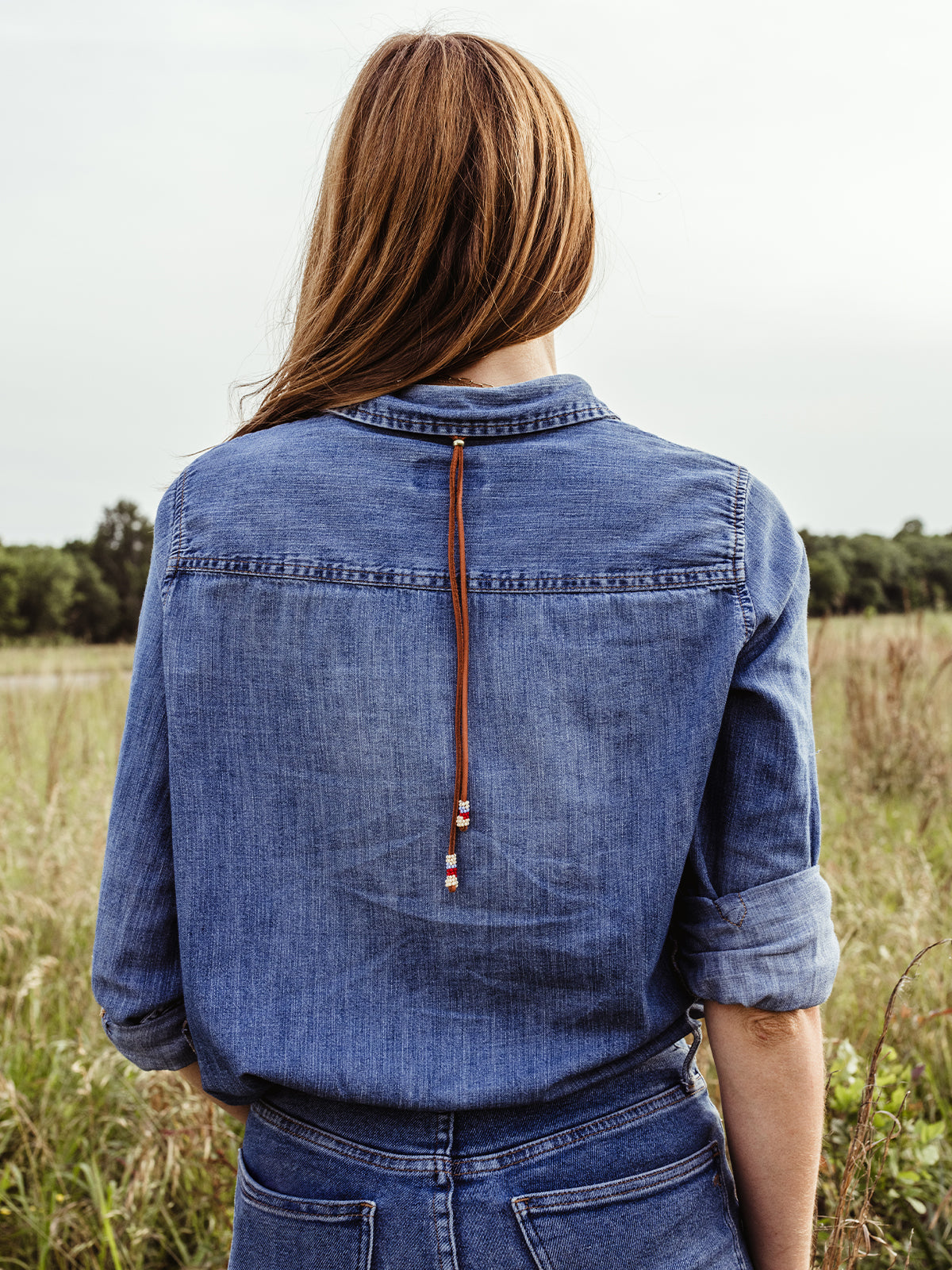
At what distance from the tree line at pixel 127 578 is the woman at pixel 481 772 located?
3.66 metres

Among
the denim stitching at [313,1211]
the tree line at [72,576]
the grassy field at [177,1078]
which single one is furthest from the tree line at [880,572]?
the tree line at [72,576]

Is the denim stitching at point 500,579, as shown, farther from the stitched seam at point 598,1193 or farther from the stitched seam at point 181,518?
the stitched seam at point 598,1193

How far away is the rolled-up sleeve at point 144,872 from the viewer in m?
0.98

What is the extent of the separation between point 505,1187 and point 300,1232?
0.21 m

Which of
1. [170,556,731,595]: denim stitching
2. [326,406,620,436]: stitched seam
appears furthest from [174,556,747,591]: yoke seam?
[326,406,620,436]: stitched seam

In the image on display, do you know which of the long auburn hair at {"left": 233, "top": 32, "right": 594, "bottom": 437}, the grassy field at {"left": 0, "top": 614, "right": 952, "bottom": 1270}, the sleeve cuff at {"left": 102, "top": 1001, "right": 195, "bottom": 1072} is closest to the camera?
the long auburn hair at {"left": 233, "top": 32, "right": 594, "bottom": 437}

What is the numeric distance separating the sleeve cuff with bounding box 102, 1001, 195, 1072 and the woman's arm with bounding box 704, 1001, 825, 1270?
0.61 m

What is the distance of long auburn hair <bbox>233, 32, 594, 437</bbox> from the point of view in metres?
0.93

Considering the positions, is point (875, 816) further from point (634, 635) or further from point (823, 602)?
point (634, 635)

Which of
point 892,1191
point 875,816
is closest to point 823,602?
point 875,816

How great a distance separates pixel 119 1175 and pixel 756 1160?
186cm

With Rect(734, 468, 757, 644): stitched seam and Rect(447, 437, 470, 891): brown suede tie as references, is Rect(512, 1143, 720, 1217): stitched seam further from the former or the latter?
Rect(734, 468, 757, 644): stitched seam

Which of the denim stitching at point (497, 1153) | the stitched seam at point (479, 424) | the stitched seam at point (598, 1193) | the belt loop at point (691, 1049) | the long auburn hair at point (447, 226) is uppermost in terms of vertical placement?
the long auburn hair at point (447, 226)

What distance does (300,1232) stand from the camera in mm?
865
